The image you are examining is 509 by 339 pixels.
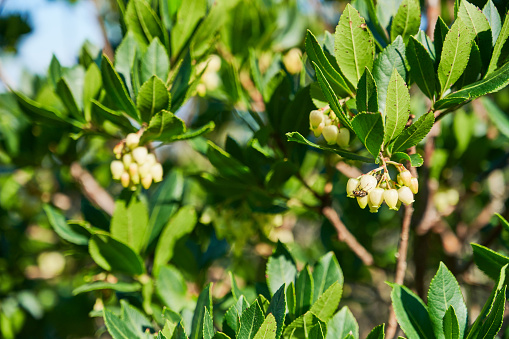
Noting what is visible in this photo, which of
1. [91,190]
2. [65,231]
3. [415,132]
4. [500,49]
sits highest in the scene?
[500,49]

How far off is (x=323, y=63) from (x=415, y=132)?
0.66 ft

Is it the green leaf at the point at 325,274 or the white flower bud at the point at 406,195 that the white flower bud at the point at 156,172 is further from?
the white flower bud at the point at 406,195

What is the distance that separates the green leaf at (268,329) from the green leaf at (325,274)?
296 mm

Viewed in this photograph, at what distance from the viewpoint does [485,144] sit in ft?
5.39

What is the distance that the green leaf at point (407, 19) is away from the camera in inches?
35.2

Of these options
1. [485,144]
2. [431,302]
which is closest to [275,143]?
[431,302]

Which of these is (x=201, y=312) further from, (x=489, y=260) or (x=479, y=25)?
(x=479, y=25)

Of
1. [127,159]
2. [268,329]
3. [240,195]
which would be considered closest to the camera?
[268,329]

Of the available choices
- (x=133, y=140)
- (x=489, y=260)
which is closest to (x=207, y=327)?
(x=133, y=140)

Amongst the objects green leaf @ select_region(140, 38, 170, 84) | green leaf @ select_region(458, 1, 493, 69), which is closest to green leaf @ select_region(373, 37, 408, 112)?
green leaf @ select_region(458, 1, 493, 69)

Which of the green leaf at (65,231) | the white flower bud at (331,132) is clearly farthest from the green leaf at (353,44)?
the green leaf at (65,231)

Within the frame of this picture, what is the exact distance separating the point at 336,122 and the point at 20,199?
1.93m

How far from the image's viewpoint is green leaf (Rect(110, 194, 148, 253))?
1.19 m

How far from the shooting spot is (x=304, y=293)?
973 millimetres
